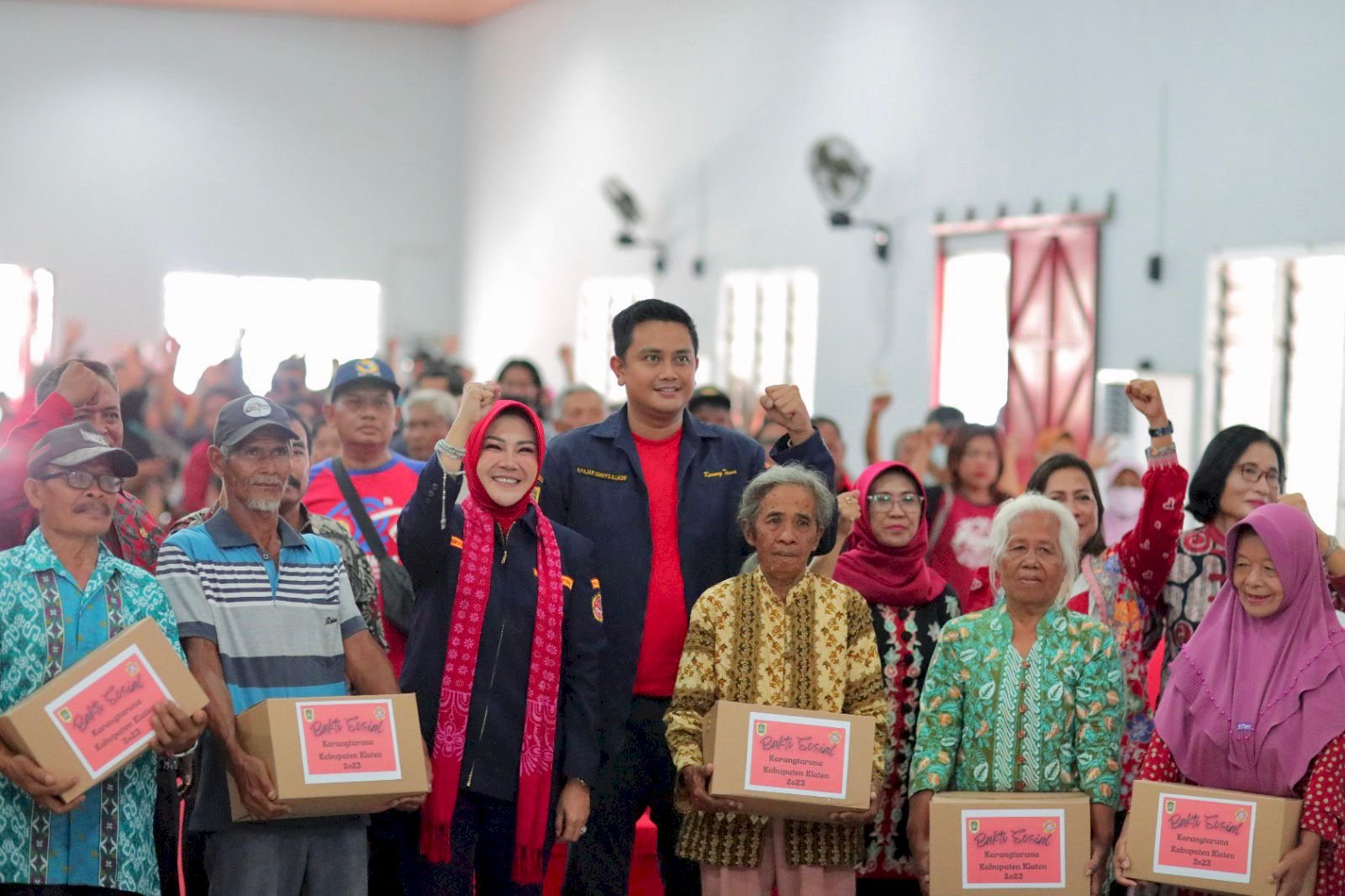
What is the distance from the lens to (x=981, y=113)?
10.2 meters

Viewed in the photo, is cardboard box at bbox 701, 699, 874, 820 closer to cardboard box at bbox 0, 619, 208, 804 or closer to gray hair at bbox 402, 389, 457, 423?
cardboard box at bbox 0, 619, 208, 804

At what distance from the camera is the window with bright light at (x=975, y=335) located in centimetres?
1020

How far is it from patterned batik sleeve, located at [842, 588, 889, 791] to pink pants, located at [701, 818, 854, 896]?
230 mm

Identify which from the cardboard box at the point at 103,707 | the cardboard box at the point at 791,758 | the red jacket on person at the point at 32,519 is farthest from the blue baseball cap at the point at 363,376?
the cardboard box at the point at 791,758

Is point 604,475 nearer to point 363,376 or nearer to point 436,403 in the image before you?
point 363,376

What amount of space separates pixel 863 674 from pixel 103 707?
1540mm

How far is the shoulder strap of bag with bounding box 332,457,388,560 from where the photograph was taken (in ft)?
13.8

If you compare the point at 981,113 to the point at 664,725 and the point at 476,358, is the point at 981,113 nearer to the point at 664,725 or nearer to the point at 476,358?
the point at 664,725

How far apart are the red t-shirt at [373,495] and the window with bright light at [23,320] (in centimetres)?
1274

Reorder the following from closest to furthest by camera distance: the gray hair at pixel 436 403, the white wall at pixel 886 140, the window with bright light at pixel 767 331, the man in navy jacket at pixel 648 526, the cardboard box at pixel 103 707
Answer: the cardboard box at pixel 103 707
the man in navy jacket at pixel 648 526
the gray hair at pixel 436 403
the white wall at pixel 886 140
the window with bright light at pixel 767 331

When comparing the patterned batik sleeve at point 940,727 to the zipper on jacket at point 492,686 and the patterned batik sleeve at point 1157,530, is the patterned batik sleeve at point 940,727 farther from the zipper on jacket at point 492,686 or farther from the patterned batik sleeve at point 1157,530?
the zipper on jacket at point 492,686

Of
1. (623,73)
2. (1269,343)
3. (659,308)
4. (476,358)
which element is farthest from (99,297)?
(659,308)

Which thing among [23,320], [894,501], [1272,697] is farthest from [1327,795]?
[23,320]

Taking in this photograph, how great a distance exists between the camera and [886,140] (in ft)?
36.5
